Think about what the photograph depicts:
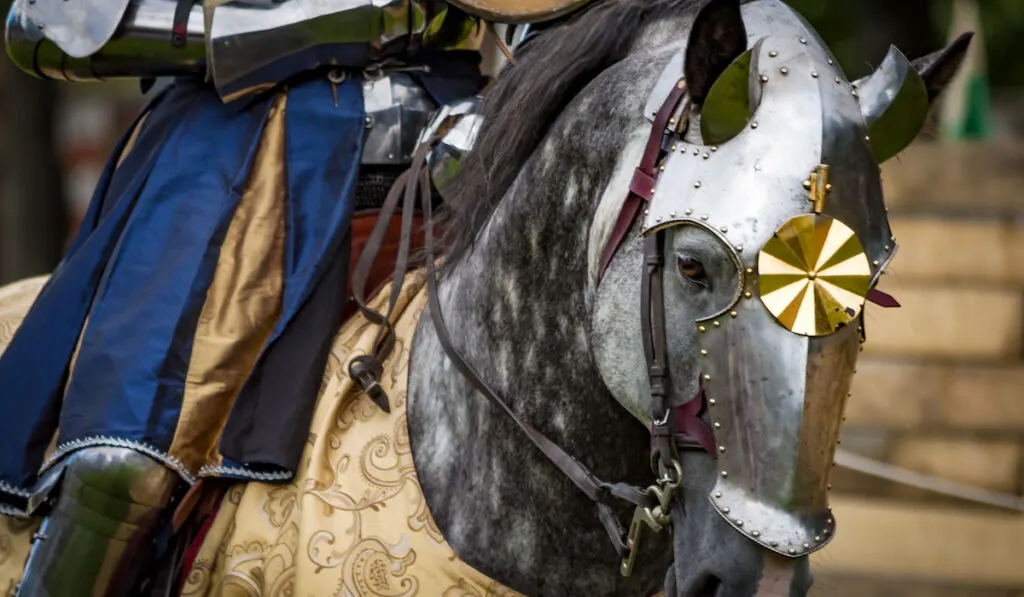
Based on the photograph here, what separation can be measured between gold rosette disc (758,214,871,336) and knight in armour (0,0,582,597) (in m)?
0.90

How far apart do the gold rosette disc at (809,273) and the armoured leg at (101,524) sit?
50.7 inches

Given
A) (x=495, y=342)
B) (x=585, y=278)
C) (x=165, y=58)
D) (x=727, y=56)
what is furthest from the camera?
(x=165, y=58)

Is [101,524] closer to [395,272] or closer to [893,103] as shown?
[395,272]

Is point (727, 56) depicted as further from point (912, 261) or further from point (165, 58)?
point (912, 261)

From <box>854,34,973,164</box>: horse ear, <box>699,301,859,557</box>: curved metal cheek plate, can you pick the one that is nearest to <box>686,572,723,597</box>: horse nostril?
<box>699,301,859,557</box>: curved metal cheek plate

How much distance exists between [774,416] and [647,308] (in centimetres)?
26

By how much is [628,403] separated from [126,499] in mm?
1035

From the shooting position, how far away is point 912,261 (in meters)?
7.04

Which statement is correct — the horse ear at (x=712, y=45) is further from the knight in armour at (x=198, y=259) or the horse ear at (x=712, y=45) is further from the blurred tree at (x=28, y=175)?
the blurred tree at (x=28, y=175)

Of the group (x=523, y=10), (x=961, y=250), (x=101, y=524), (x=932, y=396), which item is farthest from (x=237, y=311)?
(x=961, y=250)

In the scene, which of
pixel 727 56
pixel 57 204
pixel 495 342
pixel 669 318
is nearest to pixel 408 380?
pixel 495 342

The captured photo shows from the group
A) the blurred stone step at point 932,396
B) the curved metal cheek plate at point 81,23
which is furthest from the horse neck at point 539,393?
the blurred stone step at point 932,396

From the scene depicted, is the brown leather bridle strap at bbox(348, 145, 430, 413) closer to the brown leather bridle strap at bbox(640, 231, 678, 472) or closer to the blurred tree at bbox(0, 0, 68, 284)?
the brown leather bridle strap at bbox(640, 231, 678, 472)

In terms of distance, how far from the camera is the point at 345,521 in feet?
8.18
